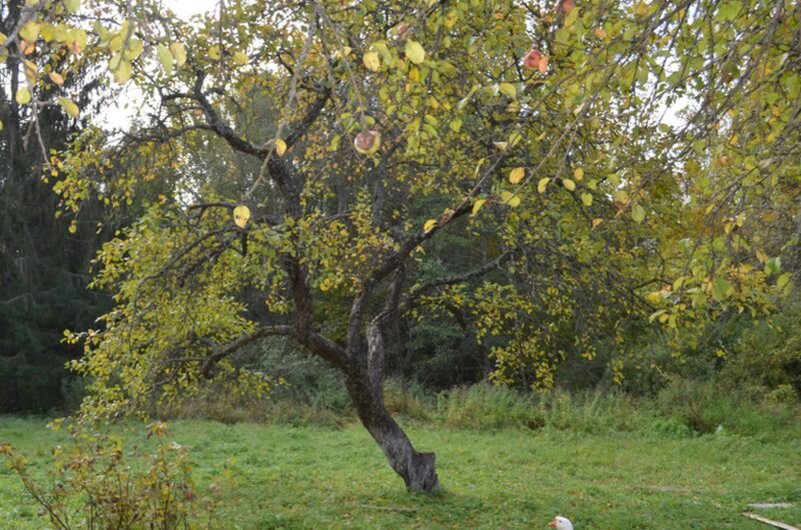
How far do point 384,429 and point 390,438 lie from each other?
3.8 inches

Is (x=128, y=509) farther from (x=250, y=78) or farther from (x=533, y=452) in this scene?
(x=533, y=452)

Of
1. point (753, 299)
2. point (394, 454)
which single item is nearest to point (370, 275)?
point (394, 454)

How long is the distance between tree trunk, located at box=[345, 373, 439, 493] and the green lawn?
0.23 metres

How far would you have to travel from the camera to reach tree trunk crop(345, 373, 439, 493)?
23.9 ft

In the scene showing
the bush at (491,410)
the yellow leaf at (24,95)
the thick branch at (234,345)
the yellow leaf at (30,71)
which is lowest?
the bush at (491,410)

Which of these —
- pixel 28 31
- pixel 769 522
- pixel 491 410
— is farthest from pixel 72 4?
pixel 491 410

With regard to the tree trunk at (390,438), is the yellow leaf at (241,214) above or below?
above

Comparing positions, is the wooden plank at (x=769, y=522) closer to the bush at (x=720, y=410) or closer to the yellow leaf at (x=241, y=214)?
the bush at (x=720, y=410)

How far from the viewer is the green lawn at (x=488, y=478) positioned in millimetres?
6762

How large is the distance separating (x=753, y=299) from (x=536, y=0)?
299 centimetres

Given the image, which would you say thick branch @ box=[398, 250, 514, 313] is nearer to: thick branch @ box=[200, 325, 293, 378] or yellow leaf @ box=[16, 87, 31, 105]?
thick branch @ box=[200, 325, 293, 378]

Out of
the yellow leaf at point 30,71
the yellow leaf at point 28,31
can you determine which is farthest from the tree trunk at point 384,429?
the yellow leaf at point 28,31

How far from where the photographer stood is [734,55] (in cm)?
322

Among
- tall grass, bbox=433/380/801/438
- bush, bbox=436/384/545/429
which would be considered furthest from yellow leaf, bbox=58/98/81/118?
bush, bbox=436/384/545/429
